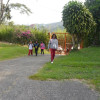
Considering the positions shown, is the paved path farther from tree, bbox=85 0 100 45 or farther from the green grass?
tree, bbox=85 0 100 45

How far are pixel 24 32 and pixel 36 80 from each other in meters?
18.4

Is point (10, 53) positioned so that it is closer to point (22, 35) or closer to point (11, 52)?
point (11, 52)

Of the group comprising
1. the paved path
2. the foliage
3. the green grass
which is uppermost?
the foliage

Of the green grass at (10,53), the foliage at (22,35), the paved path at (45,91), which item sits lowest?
the paved path at (45,91)

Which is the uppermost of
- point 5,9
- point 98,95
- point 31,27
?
point 5,9

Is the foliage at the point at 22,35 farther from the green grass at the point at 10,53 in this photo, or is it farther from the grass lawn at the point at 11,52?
the green grass at the point at 10,53

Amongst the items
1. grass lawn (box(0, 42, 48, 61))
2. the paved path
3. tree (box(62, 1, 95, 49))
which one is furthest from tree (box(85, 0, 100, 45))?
the paved path

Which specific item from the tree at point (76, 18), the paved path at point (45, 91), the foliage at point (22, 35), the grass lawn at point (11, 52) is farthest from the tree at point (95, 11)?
the paved path at point (45, 91)

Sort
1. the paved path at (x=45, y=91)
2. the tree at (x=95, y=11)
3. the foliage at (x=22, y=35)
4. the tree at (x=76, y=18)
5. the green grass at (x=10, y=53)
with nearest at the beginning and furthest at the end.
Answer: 1. the paved path at (x=45, y=91)
2. the green grass at (x=10, y=53)
3. the tree at (x=76, y=18)
4. the tree at (x=95, y=11)
5. the foliage at (x=22, y=35)

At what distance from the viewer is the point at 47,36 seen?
22.6 meters

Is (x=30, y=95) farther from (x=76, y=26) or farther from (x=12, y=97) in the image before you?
(x=76, y=26)

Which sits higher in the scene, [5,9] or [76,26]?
[5,9]

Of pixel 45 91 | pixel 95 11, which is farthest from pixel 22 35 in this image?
pixel 45 91

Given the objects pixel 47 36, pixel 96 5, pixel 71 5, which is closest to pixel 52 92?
pixel 71 5
